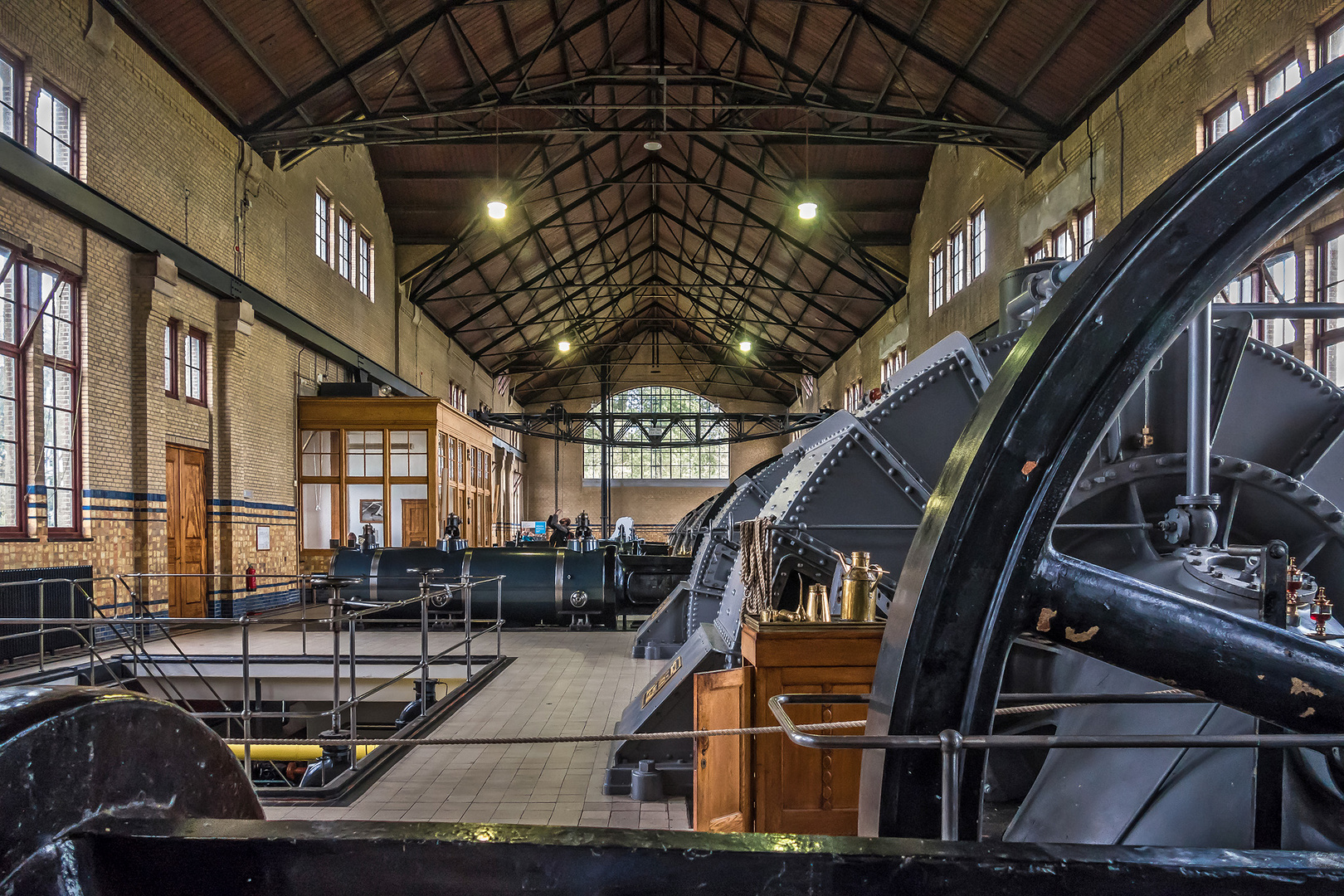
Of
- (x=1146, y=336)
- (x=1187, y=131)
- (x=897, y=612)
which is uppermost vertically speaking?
(x=1187, y=131)

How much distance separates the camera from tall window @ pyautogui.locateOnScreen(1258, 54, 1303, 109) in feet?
28.1

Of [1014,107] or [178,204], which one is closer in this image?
[178,204]

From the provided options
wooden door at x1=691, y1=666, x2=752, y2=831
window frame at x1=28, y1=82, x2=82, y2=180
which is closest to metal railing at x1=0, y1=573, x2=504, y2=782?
wooden door at x1=691, y1=666, x2=752, y2=831

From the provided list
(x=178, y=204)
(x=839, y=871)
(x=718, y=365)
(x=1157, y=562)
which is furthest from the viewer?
(x=718, y=365)

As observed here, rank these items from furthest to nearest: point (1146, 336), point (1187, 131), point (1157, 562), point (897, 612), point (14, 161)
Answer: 1. point (1187, 131)
2. point (14, 161)
3. point (1157, 562)
4. point (897, 612)
5. point (1146, 336)

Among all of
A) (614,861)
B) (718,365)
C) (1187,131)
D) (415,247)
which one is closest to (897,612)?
(614,861)

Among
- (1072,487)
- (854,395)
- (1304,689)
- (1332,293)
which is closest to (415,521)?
(854,395)

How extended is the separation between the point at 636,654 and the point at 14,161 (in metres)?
8.61

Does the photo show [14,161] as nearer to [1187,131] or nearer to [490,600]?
[490,600]

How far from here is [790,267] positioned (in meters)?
24.2

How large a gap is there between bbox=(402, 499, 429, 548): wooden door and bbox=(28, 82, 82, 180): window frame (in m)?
9.70

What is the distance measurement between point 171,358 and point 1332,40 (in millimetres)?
15015

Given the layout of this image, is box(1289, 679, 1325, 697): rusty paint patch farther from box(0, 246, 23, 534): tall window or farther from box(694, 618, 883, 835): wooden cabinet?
box(0, 246, 23, 534): tall window

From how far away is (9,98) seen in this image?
8758mm
